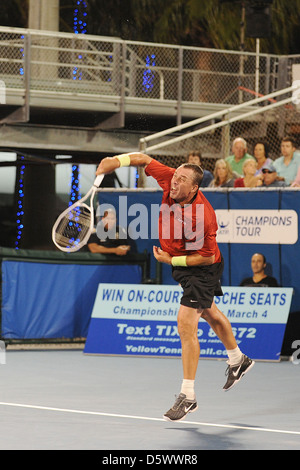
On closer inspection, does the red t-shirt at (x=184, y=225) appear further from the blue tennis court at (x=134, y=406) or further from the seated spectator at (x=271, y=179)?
the seated spectator at (x=271, y=179)

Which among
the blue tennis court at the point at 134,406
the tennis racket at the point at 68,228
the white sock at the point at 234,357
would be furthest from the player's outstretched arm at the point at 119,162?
the blue tennis court at the point at 134,406

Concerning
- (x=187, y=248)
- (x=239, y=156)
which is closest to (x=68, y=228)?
(x=187, y=248)

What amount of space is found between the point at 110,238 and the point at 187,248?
660 cm

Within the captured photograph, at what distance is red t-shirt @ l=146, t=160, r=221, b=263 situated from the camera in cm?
811

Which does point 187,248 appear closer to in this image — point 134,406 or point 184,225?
point 184,225

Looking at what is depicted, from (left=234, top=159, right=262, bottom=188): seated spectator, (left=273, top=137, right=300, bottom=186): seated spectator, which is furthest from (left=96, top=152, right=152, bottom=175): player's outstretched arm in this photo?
(left=273, top=137, right=300, bottom=186): seated spectator

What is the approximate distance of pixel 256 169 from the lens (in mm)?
15141

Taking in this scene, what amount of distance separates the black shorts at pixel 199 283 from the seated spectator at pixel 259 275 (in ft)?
16.5

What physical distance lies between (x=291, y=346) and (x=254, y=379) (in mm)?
2387

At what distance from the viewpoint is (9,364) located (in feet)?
39.9

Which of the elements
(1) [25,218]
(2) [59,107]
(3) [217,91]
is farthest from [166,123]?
(1) [25,218]

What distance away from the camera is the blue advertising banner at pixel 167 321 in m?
13.0

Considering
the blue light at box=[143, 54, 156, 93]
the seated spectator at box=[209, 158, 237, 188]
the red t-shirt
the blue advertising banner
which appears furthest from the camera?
the blue light at box=[143, 54, 156, 93]

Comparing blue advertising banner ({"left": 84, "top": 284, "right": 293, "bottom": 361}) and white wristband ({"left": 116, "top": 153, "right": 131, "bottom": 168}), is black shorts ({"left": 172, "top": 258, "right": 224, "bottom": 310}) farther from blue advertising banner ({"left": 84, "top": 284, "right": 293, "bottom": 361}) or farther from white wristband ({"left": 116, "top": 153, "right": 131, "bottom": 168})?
blue advertising banner ({"left": 84, "top": 284, "right": 293, "bottom": 361})
